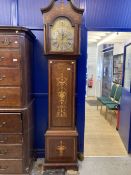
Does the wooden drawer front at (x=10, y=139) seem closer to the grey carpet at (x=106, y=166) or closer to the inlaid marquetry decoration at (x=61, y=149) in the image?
the inlaid marquetry decoration at (x=61, y=149)

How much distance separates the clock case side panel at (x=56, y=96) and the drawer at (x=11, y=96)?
0.45m

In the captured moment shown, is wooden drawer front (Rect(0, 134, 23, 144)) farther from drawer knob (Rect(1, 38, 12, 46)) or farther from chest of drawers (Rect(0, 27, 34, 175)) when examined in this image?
drawer knob (Rect(1, 38, 12, 46))

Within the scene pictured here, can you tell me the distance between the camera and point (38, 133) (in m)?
2.92

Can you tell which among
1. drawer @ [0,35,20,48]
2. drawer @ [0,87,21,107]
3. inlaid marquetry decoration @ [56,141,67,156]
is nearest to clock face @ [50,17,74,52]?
drawer @ [0,35,20,48]

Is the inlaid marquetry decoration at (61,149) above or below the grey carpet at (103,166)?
above

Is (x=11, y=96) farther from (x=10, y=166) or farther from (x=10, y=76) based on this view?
(x=10, y=166)

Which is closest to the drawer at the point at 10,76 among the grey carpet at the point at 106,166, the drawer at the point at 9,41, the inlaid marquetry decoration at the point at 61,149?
the drawer at the point at 9,41

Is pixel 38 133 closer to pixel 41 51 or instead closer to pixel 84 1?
pixel 41 51

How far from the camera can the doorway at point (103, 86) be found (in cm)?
340

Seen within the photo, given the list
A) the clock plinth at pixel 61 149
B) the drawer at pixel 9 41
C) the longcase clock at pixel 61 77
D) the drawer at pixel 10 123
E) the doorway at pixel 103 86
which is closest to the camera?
the drawer at pixel 9 41

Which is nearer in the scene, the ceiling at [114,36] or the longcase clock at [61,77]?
the longcase clock at [61,77]

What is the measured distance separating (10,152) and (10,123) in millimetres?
361

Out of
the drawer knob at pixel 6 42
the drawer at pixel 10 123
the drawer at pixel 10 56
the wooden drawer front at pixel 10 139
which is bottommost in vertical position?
the wooden drawer front at pixel 10 139

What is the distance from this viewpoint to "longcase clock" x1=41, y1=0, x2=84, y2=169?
2420 millimetres
